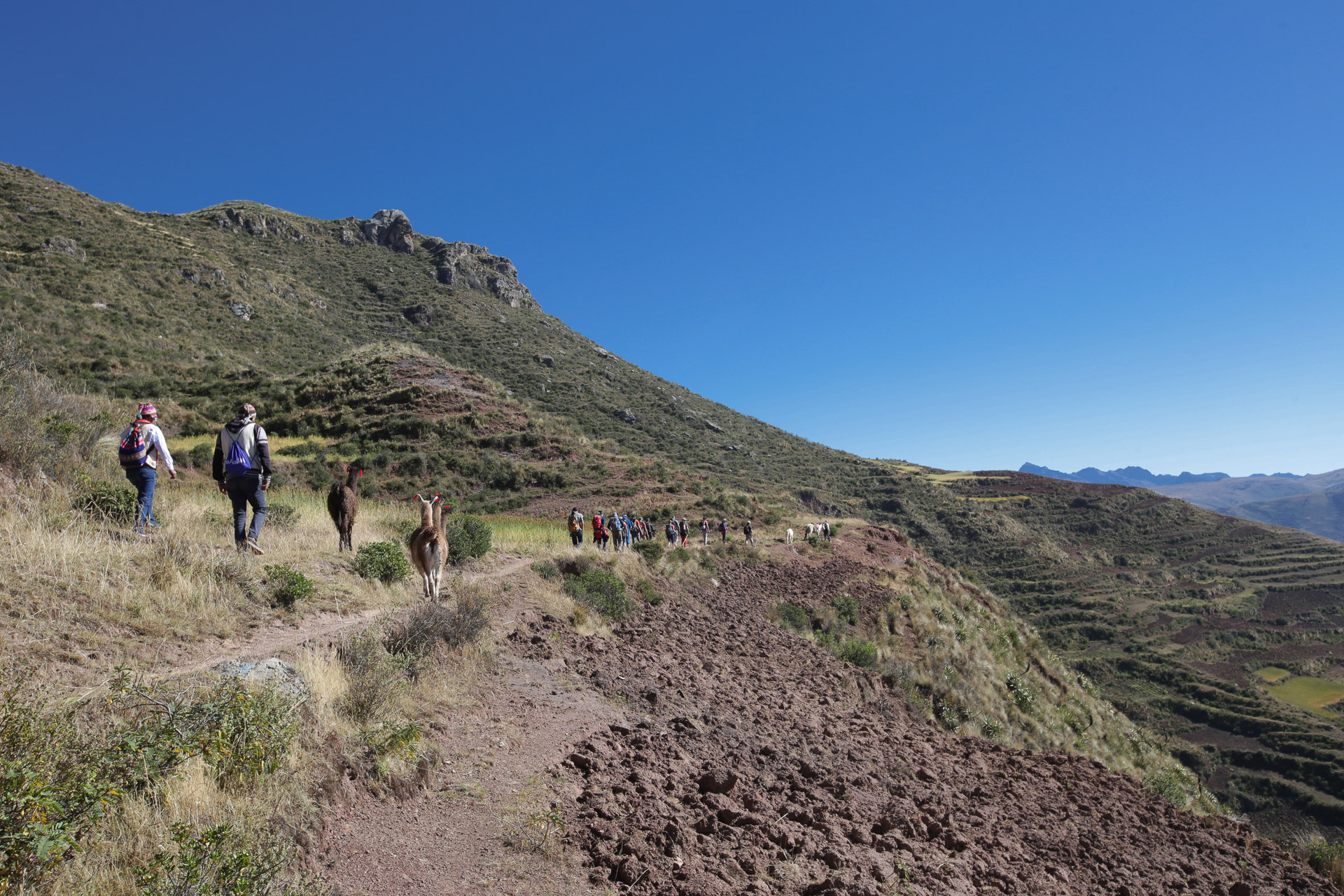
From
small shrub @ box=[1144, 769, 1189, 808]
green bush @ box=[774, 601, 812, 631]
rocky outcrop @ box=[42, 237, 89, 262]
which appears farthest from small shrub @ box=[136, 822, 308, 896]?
rocky outcrop @ box=[42, 237, 89, 262]

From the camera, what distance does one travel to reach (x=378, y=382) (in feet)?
117

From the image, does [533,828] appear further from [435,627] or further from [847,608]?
[847,608]

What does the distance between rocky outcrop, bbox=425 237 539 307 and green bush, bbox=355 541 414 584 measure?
6838cm

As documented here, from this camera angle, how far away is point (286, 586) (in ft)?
21.4

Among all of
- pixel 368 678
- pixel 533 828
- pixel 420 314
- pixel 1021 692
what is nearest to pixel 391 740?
pixel 368 678

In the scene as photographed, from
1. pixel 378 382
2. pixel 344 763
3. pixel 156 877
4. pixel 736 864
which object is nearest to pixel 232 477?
pixel 344 763

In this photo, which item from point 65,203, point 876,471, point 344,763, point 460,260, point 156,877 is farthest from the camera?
point 460,260

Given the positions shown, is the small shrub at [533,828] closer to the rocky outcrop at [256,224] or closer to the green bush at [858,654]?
the green bush at [858,654]

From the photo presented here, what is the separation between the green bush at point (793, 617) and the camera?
1487 cm

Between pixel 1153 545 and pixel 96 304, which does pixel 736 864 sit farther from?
pixel 1153 545

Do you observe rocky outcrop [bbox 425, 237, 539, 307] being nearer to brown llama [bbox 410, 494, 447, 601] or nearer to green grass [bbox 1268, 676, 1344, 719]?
brown llama [bbox 410, 494, 447, 601]

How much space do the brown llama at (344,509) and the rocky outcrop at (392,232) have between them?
249 ft

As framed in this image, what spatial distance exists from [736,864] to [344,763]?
283cm

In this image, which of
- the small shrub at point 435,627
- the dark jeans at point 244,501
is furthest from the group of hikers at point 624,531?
the dark jeans at point 244,501
